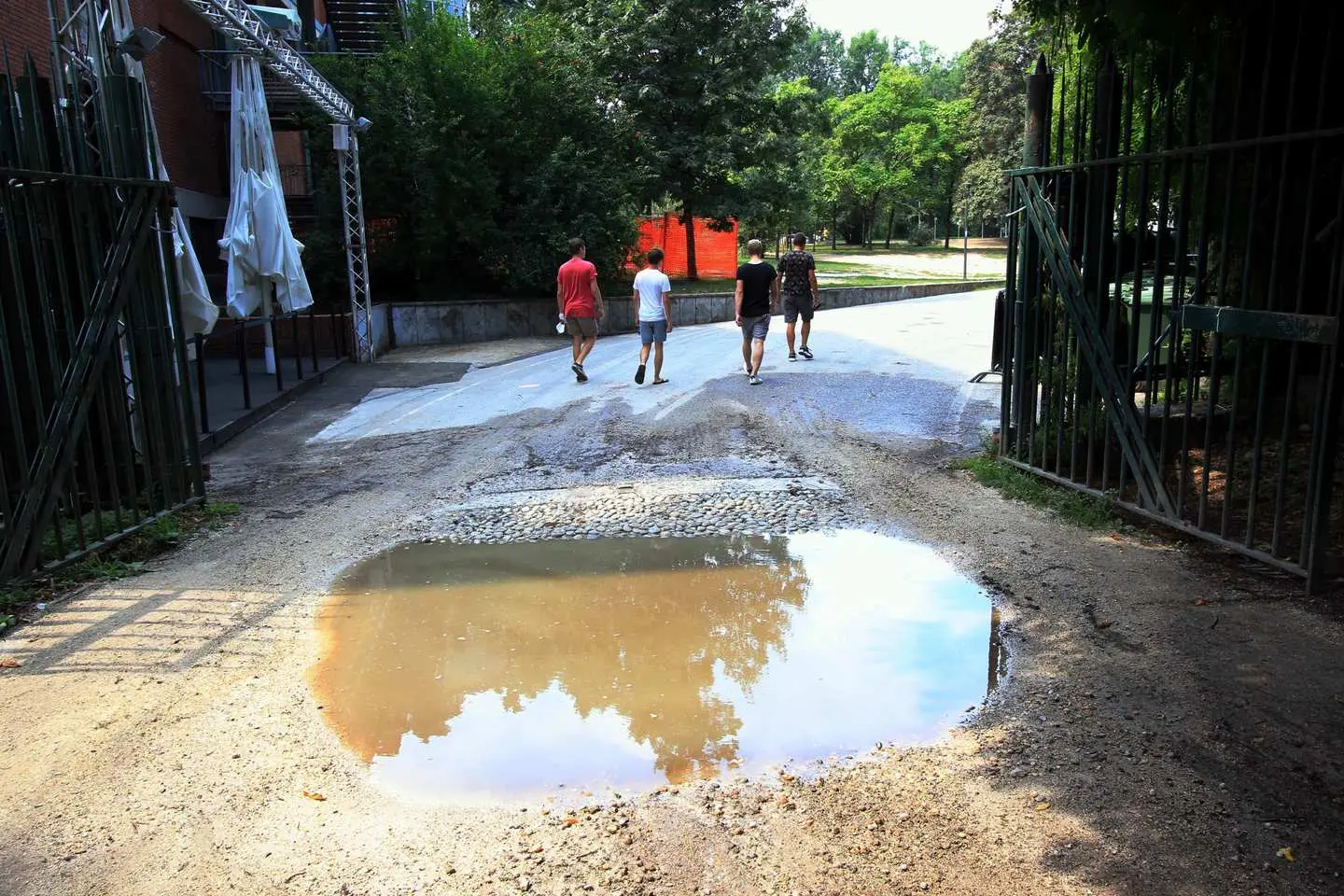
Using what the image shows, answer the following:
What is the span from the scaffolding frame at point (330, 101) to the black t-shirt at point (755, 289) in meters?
6.82

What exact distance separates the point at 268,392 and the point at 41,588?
7752mm

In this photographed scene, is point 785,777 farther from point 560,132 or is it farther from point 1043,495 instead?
point 560,132

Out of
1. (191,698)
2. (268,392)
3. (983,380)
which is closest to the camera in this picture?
(191,698)

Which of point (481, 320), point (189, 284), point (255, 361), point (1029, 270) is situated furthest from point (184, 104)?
point (1029, 270)

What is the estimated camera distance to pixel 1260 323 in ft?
16.7

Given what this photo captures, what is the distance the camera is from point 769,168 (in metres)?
25.6

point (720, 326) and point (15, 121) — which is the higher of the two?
point (15, 121)

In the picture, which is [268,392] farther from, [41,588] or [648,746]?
[648,746]

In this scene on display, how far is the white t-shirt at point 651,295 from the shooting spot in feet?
39.2

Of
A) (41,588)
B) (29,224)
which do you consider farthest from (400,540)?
(29,224)

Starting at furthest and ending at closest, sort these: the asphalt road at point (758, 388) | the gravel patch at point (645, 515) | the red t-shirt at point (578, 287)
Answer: the red t-shirt at point (578, 287)
the asphalt road at point (758, 388)
the gravel patch at point (645, 515)

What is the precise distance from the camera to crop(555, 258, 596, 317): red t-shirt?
12.5 m

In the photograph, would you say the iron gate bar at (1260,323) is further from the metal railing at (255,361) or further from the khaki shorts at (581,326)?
the metal railing at (255,361)

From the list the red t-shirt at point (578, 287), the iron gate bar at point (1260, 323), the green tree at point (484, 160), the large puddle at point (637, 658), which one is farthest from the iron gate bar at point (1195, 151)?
the green tree at point (484, 160)
